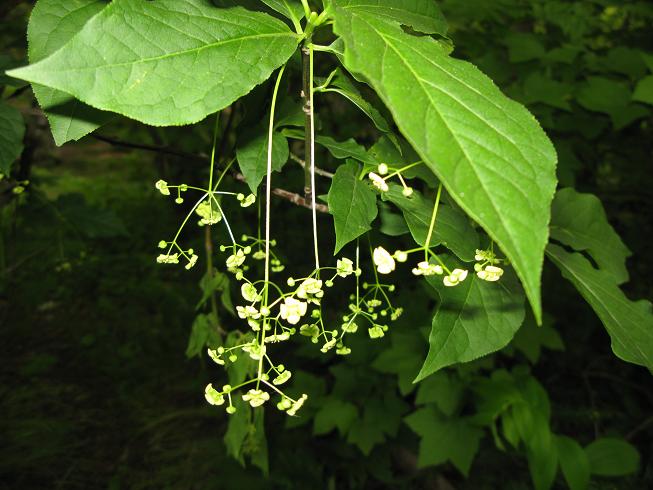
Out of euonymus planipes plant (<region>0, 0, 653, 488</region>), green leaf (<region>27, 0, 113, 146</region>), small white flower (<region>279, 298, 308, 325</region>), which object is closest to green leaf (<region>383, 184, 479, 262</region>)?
euonymus planipes plant (<region>0, 0, 653, 488</region>)

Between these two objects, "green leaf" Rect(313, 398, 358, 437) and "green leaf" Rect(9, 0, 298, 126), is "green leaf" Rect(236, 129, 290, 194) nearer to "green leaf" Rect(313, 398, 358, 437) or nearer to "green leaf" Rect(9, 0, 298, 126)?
"green leaf" Rect(9, 0, 298, 126)

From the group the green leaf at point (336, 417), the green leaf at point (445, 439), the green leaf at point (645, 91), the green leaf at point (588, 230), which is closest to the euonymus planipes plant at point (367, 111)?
the green leaf at point (588, 230)

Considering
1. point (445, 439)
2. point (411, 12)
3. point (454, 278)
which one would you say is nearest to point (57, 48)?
point (411, 12)

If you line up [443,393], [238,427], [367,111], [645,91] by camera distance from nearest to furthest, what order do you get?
[367,111] < [238,427] < [645,91] < [443,393]

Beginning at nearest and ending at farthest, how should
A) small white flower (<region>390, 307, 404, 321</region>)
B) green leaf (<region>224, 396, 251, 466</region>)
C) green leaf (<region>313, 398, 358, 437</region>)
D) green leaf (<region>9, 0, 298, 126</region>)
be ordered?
green leaf (<region>9, 0, 298, 126</region>) → small white flower (<region>390, 307, 404, 321</region>) → green leaf (<region>224, 396, 251, 466</region>) → green leaf (<region>313, 398, 358, 437</region>)

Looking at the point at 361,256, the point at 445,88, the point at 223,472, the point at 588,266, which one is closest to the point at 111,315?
the point at 223,472

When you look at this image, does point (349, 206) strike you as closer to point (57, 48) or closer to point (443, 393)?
point (57, 48)

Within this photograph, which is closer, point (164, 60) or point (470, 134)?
point (470, 134)

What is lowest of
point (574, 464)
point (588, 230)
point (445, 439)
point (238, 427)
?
point (445, 439)
